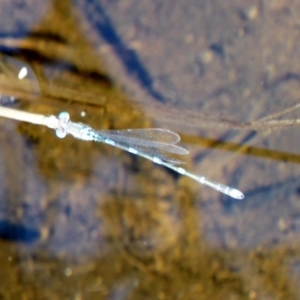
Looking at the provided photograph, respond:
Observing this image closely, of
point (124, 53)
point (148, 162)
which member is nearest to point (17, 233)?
point (148, 162)

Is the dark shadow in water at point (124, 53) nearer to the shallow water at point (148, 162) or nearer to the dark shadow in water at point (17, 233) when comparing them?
the shallow water at point (148, 162)

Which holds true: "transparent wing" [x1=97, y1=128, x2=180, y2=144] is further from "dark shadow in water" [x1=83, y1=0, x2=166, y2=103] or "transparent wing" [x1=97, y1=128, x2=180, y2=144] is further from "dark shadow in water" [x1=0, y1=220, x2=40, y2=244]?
"dark shadow in water" [x1=0, y1=220, x2=40, y2=244]

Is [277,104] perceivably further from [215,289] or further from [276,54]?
[215,289]

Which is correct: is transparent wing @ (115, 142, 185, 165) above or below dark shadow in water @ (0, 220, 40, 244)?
above

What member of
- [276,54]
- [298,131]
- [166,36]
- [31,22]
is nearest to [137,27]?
[166,36]

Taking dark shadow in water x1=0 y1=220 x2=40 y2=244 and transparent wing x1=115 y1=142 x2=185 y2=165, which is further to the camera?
dark shadow in water x1=0 y1=220 x2=40 y2=244

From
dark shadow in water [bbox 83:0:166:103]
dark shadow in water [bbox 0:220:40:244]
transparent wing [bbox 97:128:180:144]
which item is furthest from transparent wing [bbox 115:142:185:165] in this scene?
dark shadow in water [bbox 0:220:40:244]
